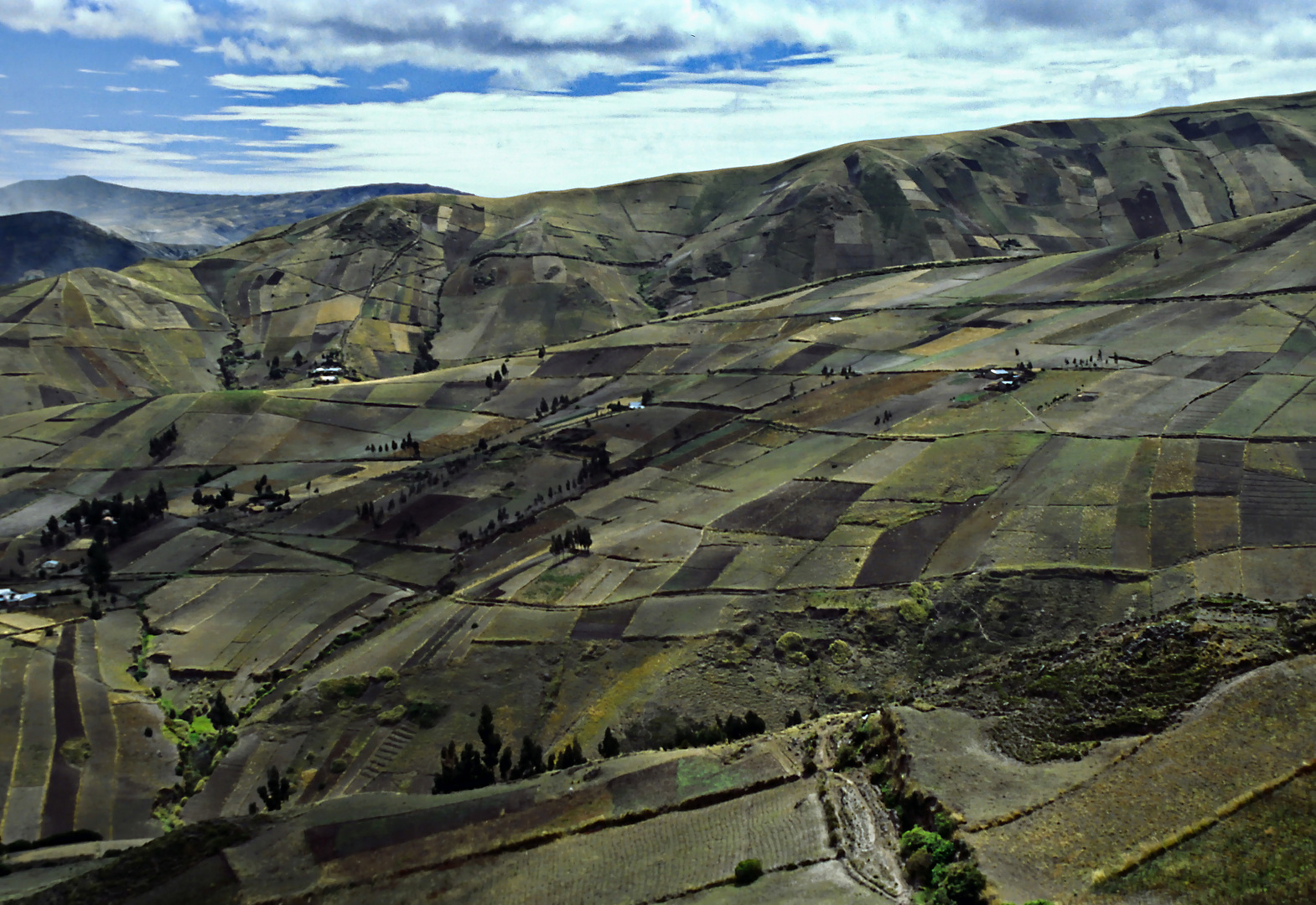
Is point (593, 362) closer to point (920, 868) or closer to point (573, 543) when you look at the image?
point (573, 543)

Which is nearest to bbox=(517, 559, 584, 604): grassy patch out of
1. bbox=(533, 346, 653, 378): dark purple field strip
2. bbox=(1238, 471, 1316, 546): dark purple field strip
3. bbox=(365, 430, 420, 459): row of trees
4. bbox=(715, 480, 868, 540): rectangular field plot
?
bbox=(715, 480, 868, 540): rectangular field plot

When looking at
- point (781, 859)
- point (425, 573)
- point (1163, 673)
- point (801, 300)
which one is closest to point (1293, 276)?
point (801, 300)

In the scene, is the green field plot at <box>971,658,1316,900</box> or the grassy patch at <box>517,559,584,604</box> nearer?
the green field plot at <box>971,658,1316,900</box>

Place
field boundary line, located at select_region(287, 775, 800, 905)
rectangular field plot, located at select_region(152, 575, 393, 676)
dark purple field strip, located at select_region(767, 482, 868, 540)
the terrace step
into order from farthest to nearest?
dark purple field strip, located at select_region(767, 482, 868, 540) → rectangular field plot, located at select_region(152, 575, 393, 676) → the terrace step → field boundary line, located at select_region(287, 775, 800, 905)

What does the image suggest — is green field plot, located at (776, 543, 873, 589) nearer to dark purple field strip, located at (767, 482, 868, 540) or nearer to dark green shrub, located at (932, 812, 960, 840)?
dark purple field strip, located at (767, 482, 868, 540)

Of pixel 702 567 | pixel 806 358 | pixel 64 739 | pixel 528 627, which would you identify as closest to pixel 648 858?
pixel 528 627

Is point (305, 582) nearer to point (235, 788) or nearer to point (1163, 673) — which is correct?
point (235, 788)

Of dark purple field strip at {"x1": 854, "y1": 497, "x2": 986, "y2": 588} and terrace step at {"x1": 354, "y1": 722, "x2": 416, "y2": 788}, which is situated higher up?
dark purple field strip at {"x1": 854, "y1": 497, "x2": 986, "y2": 588}
